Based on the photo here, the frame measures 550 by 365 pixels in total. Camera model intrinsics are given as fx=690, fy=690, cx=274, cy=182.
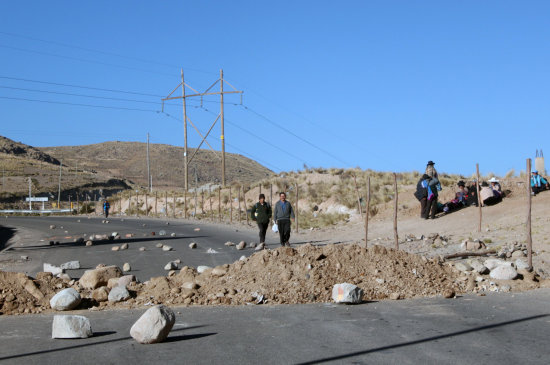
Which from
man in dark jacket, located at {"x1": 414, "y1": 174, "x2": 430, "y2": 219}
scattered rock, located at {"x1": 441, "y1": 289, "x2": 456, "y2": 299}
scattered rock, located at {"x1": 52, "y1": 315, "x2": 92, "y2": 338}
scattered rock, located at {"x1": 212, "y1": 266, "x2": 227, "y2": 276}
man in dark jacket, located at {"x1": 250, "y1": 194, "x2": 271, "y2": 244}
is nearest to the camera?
scattered rock, located at {"x1": 52, "y1": 315, "x2": 92, "y2": 338}

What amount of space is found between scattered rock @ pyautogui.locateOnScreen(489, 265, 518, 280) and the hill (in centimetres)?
13309

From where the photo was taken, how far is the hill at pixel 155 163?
15638 centimetres

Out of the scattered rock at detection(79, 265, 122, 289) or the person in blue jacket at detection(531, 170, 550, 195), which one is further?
the person in blue jacket at detection(531, 170, 550, 195)

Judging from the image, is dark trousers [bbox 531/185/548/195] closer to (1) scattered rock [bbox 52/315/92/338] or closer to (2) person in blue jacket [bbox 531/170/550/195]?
(2) person in blue jacket [bbox 531/170/550/195]

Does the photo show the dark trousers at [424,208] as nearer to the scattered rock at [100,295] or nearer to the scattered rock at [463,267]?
the scattered rock at [463,267]

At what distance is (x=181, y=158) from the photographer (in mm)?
180000

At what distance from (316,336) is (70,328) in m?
2.92

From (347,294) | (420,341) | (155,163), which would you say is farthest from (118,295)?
(155,163)

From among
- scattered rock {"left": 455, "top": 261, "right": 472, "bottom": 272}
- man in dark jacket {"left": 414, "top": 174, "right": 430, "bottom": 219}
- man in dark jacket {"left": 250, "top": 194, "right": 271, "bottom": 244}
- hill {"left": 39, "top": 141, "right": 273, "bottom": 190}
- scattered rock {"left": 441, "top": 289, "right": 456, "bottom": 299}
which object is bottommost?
scattered rock {"left": 441, "top": 289, "right": 456, "bottom": 299}

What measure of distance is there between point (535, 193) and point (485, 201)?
2262 mm

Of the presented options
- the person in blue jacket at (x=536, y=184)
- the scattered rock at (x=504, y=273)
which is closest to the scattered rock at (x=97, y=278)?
the scattered rock at (x=504, y=273)

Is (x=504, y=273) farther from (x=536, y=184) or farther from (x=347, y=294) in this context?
(x=536, y=184)

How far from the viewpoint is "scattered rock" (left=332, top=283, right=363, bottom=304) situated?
35.6 feet

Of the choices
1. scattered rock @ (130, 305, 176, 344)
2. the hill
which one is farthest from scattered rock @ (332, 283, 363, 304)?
the hill
